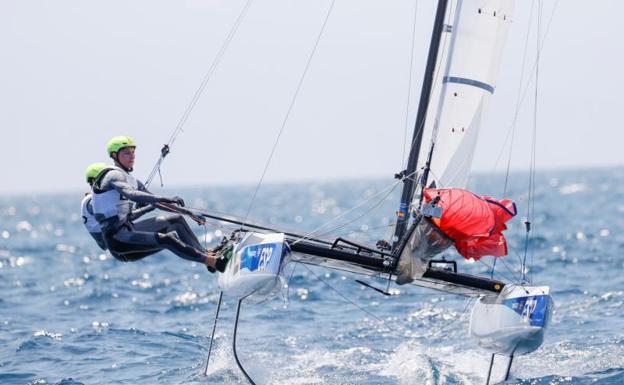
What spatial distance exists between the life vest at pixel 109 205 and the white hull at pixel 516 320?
2.46 metres

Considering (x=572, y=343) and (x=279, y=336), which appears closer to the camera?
(x=572, y=343)

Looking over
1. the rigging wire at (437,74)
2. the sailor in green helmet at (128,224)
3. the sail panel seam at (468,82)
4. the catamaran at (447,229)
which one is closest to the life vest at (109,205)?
the sailor in green helmet at (128,224)

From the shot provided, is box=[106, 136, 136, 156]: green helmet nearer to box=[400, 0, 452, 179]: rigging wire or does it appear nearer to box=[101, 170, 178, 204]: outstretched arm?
box=[101, 170, 178, 204]: outstretched arm

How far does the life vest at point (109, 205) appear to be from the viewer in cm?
632

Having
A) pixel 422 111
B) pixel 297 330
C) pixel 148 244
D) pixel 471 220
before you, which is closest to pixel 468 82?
pixel 422 111

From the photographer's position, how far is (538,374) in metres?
6.80

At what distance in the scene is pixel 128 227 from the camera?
638 cm

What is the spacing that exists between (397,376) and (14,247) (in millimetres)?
15566

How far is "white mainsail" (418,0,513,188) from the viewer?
6.91 metres

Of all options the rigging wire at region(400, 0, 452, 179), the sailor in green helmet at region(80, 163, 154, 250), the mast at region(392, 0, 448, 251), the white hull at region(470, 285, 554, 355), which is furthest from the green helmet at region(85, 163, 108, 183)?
→ the white hull at region(470, 285, 554, 355)

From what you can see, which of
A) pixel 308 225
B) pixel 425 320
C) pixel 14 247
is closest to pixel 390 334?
pixel 425 320

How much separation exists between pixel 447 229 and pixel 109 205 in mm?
2165

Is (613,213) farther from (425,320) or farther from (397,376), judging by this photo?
(397,376)

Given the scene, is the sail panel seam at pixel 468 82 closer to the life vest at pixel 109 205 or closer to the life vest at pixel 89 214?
the life vest at pixel 109 205
